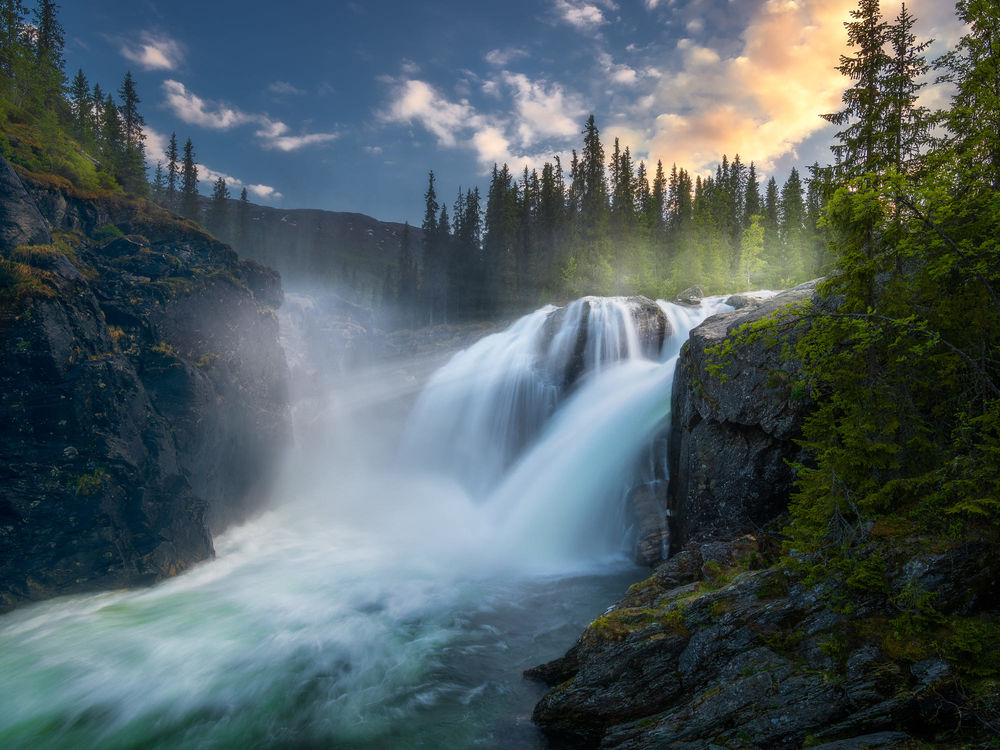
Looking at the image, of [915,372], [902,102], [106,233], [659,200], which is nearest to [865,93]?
[902,102]

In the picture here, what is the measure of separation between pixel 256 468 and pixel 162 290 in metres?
9.41

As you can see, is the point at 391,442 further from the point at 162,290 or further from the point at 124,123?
the point at 124,123

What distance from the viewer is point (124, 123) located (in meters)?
56.2

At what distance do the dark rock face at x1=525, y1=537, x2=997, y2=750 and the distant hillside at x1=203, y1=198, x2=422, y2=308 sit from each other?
6039cm

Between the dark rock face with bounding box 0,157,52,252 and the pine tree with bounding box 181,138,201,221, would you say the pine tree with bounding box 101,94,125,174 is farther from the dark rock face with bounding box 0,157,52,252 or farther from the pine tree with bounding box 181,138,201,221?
the dark rock face with bounding box 0,157,52,252

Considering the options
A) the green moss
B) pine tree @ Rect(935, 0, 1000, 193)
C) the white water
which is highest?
the green moss

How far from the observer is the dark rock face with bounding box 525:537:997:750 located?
197 inches

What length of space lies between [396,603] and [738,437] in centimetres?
1085

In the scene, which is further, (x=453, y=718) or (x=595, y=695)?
(x=453, y=718)

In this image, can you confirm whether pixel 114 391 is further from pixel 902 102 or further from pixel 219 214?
pixel 219 214

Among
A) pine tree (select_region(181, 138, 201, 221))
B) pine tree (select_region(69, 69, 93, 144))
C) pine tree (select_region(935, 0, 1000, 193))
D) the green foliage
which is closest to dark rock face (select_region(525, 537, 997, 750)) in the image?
pine tree (select_region(935, 0, 1000, 193))

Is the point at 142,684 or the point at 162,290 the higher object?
the point at 162,290

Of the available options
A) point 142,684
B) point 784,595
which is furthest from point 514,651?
point 142,684

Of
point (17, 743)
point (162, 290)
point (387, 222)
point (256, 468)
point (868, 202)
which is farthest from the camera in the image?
point (387, 222)
